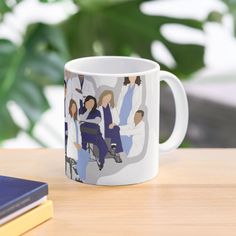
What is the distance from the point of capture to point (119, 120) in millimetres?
743

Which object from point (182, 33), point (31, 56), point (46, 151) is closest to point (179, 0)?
point (182, 33)

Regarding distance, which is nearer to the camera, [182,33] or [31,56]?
[31,56]

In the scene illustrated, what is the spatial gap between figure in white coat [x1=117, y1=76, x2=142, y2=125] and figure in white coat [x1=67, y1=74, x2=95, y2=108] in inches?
1.2

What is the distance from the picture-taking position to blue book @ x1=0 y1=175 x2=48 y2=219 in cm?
63

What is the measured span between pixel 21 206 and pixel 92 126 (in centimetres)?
14

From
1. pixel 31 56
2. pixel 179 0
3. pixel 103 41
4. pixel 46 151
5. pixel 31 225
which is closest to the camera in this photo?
pixel 31 225

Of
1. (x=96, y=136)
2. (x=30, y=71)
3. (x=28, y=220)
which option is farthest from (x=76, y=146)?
(x=30, y=71)

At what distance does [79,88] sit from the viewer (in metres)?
0.75

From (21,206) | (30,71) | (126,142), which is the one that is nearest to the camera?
(21,206)

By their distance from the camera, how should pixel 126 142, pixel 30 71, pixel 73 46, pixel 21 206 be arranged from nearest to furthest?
pixel 21 206 < pixel 126 142 < pixel 30 71 < pixel 73 46

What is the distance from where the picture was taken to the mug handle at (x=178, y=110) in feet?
2.63

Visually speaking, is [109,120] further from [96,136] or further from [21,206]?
[21,206]

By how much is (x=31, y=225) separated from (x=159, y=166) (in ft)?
0.73

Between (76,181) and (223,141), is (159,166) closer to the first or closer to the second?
(76,181)
